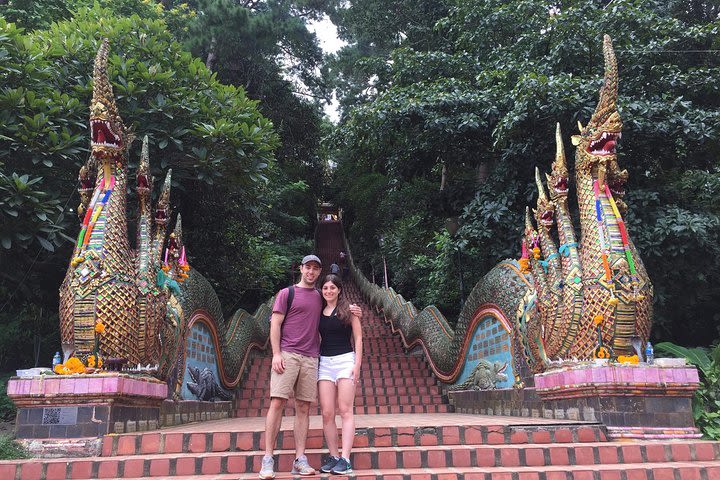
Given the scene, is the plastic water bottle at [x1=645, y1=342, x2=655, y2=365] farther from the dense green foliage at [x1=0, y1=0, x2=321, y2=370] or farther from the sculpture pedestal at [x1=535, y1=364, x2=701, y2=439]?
the dense green foliage at [x1=0, y1=0, x2=321, y2=370]

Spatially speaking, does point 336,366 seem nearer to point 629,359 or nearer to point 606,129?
point 629,359

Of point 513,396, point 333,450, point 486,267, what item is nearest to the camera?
point 333,450

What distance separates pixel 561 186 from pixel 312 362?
3.45 metres

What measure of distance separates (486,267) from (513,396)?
4.41 m

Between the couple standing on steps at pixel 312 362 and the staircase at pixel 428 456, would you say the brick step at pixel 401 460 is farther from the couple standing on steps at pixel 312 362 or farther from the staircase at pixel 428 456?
the couple standing on steps at pixel 312 362

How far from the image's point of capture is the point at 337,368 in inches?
139

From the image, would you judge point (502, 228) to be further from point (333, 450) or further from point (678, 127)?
point (333, 450)

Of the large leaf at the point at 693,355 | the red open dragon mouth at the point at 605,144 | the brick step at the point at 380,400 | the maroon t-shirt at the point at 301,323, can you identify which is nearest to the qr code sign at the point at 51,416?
the maroon t-shirt at the point at 301,323

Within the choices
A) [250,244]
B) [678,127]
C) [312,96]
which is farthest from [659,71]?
[312,96]

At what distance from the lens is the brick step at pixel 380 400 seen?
7832 millimetres

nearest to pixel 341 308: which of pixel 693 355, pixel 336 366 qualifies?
pixel 336 366

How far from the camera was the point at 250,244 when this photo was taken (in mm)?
12016

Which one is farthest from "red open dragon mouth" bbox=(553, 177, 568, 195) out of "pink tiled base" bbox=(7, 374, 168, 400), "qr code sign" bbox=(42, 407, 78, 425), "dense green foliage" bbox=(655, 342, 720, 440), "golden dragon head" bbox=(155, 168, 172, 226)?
"qr code sign" bbox=(42, 407, 78, 425)

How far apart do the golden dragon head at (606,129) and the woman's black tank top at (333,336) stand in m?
3.07
